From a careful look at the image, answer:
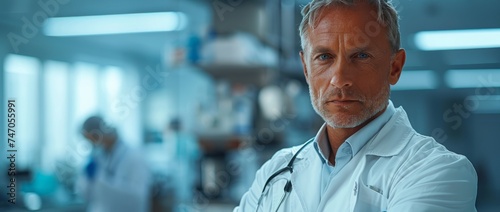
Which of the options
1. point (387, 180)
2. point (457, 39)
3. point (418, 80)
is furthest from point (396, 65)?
point (418, 80)

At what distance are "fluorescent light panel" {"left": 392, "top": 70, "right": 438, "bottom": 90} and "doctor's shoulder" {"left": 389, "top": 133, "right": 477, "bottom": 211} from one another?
10.9 ft

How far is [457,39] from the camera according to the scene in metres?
4.16

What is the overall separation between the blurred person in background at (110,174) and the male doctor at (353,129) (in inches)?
96.0

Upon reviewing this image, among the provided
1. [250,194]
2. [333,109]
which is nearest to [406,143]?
[333,109]

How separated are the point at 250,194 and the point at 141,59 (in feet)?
12.3

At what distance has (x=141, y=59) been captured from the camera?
16.3 ft

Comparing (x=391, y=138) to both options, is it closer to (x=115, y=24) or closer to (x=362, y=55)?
(x=362, y=55)

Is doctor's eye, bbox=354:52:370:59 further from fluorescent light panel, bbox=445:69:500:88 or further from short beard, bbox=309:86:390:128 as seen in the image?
fluorescent light panel, bbox=445:69:500:88

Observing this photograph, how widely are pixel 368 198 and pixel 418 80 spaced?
351cm

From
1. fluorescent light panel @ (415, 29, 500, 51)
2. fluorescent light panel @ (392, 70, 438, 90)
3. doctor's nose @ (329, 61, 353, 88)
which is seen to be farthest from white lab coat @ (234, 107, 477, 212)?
fluorescent light panel @ (392, 70, 438, 90)

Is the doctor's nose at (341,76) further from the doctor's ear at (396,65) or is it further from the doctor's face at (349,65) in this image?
the doctor's ear at (396,65)

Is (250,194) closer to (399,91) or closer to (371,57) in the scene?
(371,57)

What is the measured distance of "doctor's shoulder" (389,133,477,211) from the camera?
3.19 ft

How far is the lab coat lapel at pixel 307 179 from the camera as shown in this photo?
1223 millimetres
